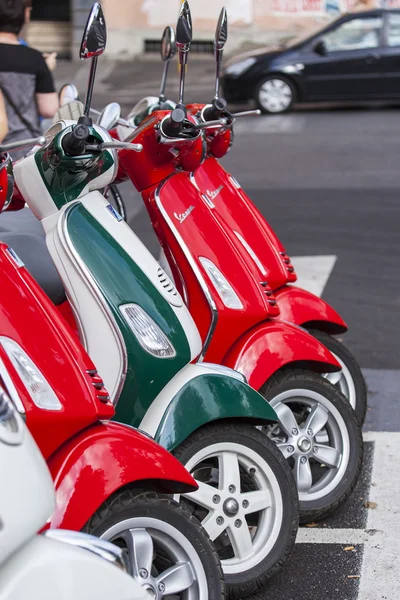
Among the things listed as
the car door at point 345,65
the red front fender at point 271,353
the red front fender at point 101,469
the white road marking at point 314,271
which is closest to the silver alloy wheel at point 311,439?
the red front fender at point 271,353

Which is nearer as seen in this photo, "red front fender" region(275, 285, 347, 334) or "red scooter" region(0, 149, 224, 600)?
→ "red scooter" region(0, 149, 224, 600)

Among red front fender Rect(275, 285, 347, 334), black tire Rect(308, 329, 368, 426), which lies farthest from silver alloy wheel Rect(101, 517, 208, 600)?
black tire Rect(308, 329, 368, 426)

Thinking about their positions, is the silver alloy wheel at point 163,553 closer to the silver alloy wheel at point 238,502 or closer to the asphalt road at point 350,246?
the silver alloy wheel at point 238,502

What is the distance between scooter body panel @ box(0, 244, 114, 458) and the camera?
255 cm

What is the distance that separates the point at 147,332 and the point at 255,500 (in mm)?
560

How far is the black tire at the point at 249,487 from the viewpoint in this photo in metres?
3.10

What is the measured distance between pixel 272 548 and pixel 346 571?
1.25ft

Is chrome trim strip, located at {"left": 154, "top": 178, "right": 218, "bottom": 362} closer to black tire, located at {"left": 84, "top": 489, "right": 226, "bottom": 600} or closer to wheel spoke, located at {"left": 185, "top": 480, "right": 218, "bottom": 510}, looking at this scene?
wheel spoke, located at {"left": 185, "top": 480, "right": 218, "bottom": 510}

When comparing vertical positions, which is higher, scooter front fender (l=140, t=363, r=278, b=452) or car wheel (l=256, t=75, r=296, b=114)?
scooter front fender (l=140, t=363, r=278, b=452)

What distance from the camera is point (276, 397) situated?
11.9 ft

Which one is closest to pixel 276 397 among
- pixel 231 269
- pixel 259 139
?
pixel 231 269

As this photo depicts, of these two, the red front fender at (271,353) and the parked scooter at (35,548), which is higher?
the parked scooter at (35,548)

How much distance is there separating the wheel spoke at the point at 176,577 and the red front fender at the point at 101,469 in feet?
0.62

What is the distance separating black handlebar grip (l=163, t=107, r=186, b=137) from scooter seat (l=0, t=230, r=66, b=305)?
1.77 feet
